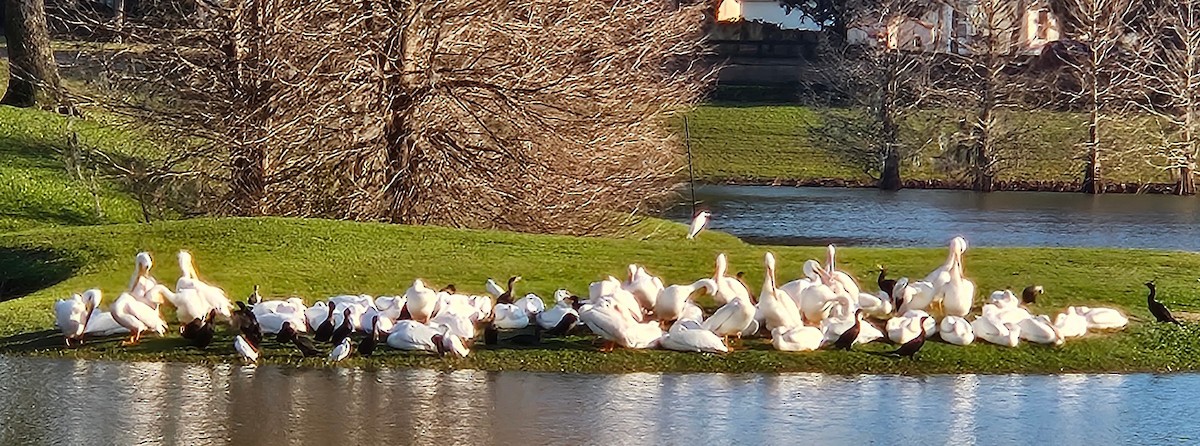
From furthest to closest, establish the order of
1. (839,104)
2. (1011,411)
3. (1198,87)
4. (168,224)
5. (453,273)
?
(839,104) → (1198,87) → (168,224) → (453,273) → (1011,411)

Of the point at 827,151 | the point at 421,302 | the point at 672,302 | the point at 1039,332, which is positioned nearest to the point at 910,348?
the point at 1039,332

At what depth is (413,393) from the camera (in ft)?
39.6

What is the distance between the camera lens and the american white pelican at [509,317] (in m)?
14.3

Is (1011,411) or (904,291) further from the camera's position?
(904,291)

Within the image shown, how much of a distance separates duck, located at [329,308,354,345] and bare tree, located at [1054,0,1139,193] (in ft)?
125

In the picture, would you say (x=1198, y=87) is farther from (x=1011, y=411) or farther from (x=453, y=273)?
(x=1011, y=411)

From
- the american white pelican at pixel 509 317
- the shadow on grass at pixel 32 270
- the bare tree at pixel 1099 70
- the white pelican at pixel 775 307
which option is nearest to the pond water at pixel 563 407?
the white pelican at pixel 775 307

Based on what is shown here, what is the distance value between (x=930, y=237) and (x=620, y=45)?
34.9 ft

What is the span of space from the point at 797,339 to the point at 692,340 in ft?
2.81

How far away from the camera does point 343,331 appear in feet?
44.2

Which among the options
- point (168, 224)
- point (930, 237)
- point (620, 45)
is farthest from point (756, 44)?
point (168, 224)

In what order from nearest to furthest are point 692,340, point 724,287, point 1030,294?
point 692,340 → point 724,287 → point 1030,294

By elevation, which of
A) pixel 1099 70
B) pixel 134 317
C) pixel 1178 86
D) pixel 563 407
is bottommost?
pixel 563 407

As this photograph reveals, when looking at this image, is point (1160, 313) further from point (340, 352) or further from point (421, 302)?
point (340, 352)
